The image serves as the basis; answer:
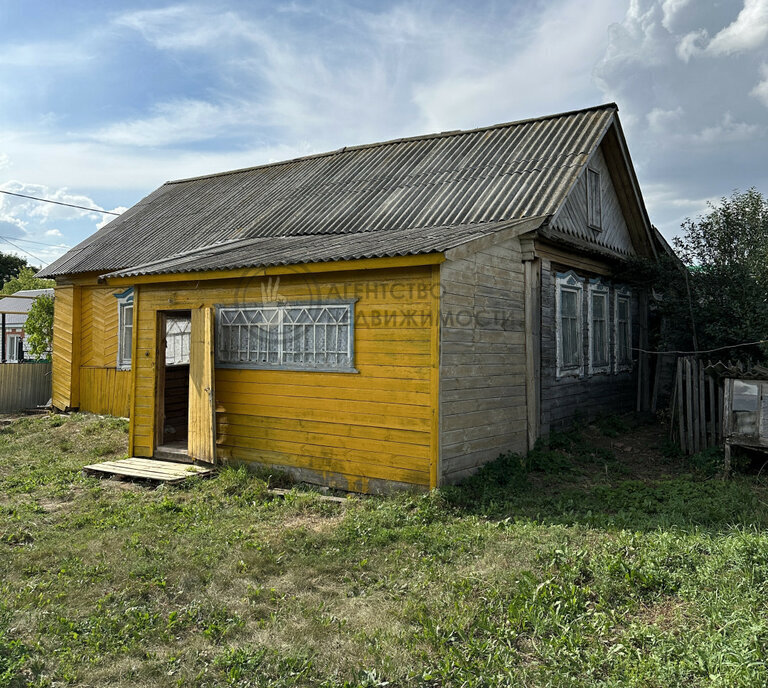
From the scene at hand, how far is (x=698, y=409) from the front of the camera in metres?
9.20

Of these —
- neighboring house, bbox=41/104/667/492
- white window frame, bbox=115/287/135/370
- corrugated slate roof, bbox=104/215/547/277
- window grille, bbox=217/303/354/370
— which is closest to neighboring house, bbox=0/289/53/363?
white window frame, bbox=115/287/135/370

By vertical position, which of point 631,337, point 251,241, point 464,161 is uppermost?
point 464,161

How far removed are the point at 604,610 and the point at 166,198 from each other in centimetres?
1712

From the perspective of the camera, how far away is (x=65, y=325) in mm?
15625

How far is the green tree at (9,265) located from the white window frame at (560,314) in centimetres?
4988

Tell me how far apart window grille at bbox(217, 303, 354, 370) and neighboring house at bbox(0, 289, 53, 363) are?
19.2 m

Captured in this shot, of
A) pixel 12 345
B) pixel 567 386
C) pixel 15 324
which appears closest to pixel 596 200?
pixel 567 386

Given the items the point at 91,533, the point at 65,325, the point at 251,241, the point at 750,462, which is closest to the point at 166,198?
the point at 65,325

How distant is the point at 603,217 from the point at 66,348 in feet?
42.0

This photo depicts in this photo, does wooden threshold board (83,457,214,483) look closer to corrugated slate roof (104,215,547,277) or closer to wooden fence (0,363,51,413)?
corrugated slate roof (104,215,547,277)

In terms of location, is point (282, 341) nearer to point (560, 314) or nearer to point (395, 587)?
point (395, 587)

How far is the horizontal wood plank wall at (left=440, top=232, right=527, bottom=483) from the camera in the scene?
7.17 m

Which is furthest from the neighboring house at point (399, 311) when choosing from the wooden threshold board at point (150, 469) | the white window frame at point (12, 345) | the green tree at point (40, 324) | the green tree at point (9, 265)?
the green tree at point (9, 265)

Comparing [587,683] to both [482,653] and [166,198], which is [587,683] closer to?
[482,653]
